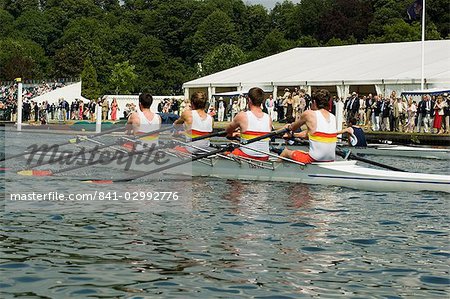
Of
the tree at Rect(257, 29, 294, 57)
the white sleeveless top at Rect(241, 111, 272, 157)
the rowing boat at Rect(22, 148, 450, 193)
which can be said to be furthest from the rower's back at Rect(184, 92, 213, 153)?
the tree at Rect(257, 29, 294, 57)

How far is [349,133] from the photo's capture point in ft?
72.1

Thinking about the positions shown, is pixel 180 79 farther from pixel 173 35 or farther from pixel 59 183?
pixel 59 183

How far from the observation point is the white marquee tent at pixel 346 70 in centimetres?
4390

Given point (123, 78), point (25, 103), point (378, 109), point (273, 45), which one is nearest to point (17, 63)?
point (123, 78)

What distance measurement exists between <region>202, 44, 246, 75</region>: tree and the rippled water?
84332 millimetres

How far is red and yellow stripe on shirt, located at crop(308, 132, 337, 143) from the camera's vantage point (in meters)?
14.3

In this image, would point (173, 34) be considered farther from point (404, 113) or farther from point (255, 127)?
point (255, 127)

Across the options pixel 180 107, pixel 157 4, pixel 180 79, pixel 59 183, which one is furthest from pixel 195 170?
pixel 157 4

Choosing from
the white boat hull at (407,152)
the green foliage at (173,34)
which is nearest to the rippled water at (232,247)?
the white boat hull at (407,152)

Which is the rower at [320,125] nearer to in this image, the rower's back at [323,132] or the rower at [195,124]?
the rower's back at [323,132]

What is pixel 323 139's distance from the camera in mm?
14484

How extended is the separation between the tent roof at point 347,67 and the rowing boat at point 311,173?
88.6 feet

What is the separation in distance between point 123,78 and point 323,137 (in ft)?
293

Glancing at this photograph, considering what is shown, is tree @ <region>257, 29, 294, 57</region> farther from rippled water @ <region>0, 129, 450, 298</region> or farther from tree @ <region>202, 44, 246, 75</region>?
rippled water @ <region>0, 129, 450, 298</region>
